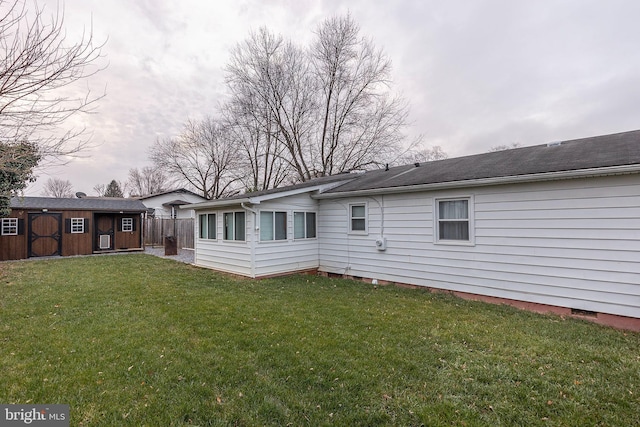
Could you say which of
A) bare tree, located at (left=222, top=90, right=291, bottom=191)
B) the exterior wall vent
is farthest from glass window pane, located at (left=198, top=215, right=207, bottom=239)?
bare tree, located at (left=222, top=90, right=291, bottom=191)

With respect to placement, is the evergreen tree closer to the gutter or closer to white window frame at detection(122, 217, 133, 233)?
white window frame at detection(122, 217, 133, 233)

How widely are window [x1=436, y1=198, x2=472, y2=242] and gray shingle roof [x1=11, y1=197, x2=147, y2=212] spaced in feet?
50.8

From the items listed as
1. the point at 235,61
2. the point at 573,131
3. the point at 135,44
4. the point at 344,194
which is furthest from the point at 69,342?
the point at 573,131

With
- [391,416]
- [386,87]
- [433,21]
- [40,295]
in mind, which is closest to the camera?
[391,416]

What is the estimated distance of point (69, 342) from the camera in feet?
13.2

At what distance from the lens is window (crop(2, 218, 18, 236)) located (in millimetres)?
13266

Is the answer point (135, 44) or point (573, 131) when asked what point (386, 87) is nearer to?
point (573, 131)

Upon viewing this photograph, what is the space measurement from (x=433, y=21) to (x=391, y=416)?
12.5 metres

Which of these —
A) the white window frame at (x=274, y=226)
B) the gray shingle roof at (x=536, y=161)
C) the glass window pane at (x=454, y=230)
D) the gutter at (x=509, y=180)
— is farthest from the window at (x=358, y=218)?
the glass window pane at (x=454, y=230)

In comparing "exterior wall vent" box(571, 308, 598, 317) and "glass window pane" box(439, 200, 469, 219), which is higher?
"glass window pane" box(439, 200, 469, 219)

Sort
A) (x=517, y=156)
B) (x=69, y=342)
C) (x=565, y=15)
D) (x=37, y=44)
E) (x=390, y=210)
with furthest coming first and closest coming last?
1. (x=565, y=15)
2. (x=390, y=210)
3. (x=517, y=156)
4. (x=69, y=342)
5. (x=37, y=44)

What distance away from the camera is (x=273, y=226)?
909 cm
